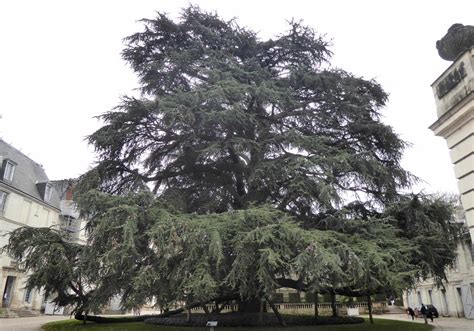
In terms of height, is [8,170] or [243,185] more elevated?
[8,170]

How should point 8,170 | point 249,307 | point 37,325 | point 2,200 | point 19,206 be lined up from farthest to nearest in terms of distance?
1. point 19,206
2. point 8,170
3. point 2,200
4. point 37,325
5. point 249,307

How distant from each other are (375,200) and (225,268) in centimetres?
670

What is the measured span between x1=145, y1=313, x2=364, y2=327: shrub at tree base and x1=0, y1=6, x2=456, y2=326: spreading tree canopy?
129 centimetres

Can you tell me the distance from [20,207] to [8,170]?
2.79 metres

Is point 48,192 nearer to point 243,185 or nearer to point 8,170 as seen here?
point 8,170

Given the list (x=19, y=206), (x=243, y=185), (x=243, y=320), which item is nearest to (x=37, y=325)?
(x=243, y=320)

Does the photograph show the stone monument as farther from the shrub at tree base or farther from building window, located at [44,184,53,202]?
building window, located at [44,184,53,202]

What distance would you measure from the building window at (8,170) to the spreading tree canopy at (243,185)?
1733 cm

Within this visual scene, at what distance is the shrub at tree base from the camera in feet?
46.6

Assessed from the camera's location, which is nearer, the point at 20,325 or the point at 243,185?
the point at 243,185

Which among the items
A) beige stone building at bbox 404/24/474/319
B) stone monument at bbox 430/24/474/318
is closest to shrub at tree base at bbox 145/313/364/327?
beige stone building at bbox 404/24/474/319

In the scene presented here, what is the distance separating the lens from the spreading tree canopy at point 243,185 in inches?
373

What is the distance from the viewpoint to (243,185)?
604 inches

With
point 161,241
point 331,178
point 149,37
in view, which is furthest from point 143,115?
point 331,178
